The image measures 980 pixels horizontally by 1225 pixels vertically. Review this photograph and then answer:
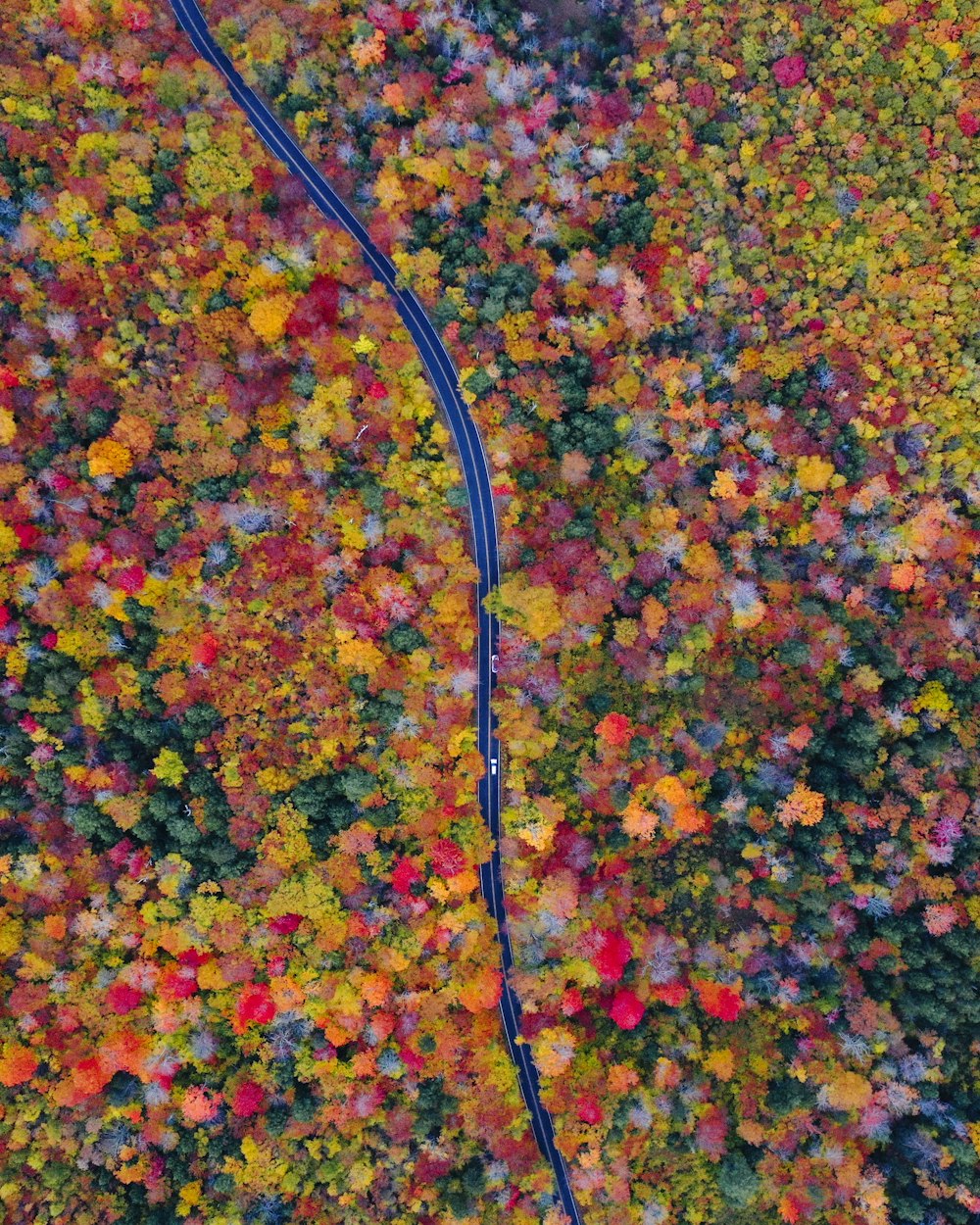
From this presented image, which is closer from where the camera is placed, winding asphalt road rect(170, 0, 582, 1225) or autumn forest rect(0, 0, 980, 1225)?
autumn forest rect(0, 0, 980, 1225)

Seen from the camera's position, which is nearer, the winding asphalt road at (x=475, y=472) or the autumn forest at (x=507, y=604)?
the autumn forest at (x=507, y=604)

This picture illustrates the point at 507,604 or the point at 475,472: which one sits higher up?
the point at 475,472

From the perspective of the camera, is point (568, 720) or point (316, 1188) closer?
point (316, 1188)

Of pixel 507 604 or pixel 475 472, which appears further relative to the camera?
pixel 475 472

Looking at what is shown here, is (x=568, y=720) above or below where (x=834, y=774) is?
below

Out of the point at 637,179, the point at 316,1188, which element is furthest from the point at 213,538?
the point at 316,1188

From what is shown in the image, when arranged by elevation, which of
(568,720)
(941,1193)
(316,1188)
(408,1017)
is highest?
(568,720)

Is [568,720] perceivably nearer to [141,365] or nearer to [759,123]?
[141,365]
